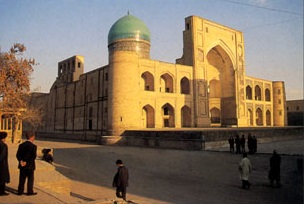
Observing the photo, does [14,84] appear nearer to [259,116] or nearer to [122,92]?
[122,92]

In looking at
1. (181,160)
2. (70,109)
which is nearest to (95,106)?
(70,109)

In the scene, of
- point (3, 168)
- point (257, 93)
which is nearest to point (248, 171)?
point (3, 168)

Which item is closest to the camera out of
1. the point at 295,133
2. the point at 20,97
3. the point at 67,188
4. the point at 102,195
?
the point at 67,188

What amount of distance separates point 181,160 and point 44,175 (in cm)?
715

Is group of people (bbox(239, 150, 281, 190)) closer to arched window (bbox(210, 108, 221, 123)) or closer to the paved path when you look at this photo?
the paved path

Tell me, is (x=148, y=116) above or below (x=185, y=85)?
below

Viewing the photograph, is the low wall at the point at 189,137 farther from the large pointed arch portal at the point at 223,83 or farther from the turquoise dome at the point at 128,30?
the turquoise dome at the point at 128,30

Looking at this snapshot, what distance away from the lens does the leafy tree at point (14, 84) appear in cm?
1727

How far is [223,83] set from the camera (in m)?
33.6

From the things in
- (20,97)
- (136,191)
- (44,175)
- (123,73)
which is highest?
(123,73)

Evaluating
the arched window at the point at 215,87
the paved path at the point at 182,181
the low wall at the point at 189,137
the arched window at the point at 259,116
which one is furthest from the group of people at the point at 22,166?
the arched window at the point at 259,116

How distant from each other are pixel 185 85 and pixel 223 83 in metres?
6.90

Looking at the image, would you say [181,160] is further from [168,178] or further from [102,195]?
[102,195]

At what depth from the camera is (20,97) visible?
1798 cm
